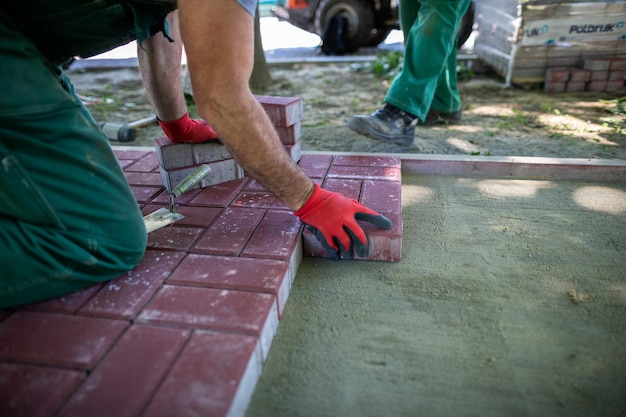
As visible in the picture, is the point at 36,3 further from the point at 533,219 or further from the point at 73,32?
the point at 533,219

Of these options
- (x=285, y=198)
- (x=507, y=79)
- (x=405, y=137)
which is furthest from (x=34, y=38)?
(x=507, y=79)

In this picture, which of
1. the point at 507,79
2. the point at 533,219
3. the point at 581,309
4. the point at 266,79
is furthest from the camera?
the point at 266,79

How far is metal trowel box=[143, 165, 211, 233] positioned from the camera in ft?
6.71

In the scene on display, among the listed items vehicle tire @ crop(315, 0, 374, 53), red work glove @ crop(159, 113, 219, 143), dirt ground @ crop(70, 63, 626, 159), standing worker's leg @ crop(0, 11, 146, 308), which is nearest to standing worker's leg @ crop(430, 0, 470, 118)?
dirt ground @ crop(70, 63, 626, 159)

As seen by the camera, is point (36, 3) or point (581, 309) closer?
point (36, 3)

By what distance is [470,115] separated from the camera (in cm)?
404

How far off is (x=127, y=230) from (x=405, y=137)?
2.09 m

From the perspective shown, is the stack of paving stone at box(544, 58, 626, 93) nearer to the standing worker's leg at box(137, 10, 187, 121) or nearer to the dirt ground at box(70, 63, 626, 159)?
the dirt ground at box(70, 63, 626, 159)

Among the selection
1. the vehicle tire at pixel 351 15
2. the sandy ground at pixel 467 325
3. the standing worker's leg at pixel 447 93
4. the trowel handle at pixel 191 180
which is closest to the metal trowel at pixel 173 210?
the trowel handle at pixel 191 180

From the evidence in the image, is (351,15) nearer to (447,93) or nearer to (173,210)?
(447,93)

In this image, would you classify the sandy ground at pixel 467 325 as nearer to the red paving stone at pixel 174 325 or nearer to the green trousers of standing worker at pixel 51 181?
the red paving stone at pixel 174 325

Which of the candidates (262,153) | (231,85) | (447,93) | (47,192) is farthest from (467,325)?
(447,93)

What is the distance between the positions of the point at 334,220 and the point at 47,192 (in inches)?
42.5

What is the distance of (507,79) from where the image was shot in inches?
195
